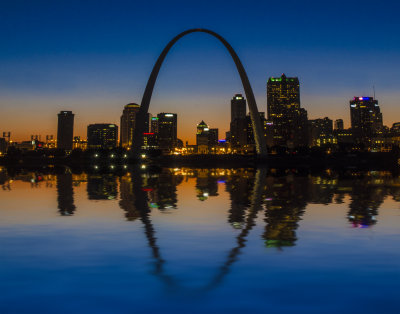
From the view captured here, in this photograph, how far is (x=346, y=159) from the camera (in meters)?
94.6

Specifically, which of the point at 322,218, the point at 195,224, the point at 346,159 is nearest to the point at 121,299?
the point at 195,224

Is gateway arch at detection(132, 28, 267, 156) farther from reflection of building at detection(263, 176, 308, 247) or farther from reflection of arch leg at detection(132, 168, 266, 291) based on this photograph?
reflection of arch leg at detection(132, 168, 266, 291)

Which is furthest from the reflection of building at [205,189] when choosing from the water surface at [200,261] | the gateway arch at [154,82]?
the gateway arch at [154,82]

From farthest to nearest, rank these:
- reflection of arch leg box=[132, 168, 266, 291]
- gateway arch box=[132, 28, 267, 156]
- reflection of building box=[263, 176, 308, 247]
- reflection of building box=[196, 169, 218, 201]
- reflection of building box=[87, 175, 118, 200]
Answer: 1. gateway arch box=[132, 28, 267, 156]
2. reflection of building box=[196, 169, 218, 201]
3. reflection of building box=[87, 175, 118, 200]
4. reflection of building box=[263, 176, 308, 247]
5. reflection of arch leg box=[132, 168, 266, 291]

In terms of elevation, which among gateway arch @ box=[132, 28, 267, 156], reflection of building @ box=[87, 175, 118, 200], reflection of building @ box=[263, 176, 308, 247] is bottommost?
reflection of building @ box=[87, 175, 118, 200]

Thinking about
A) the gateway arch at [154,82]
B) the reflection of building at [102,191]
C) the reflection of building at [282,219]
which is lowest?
the reflection of building at [102,191]

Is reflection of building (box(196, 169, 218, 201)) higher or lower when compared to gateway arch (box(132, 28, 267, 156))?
lower

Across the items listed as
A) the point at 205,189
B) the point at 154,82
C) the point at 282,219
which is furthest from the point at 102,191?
the point at 154,82

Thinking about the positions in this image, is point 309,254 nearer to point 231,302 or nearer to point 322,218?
point 231,302

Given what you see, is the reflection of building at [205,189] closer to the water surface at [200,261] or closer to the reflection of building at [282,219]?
the reflection of building at [282,219]

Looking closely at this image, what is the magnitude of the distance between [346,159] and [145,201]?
295ft

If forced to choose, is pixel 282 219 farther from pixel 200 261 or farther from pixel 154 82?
pixel 154 82

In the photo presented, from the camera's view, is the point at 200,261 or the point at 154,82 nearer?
the point at 200,261

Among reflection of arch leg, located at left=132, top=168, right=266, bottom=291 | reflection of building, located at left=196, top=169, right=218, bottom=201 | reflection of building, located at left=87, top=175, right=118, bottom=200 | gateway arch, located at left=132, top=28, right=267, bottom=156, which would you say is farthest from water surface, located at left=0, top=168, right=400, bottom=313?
gateway arch, located at left=132, top=28, right=267, bottom=156
